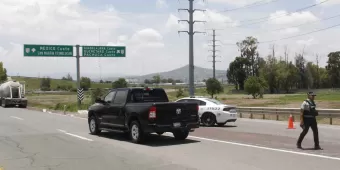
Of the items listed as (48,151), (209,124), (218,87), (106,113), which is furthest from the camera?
(218,87)

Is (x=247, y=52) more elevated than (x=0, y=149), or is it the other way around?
(x=247, y=52)

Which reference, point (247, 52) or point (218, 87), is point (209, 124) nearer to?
point (218, 87)

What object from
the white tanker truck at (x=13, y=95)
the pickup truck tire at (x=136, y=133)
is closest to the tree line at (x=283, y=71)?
the white tanker truck at (x=13, y=95)

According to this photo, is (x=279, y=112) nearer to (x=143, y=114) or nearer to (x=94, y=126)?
(x=94, y=126)

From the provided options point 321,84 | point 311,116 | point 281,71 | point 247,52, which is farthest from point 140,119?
point 321,84

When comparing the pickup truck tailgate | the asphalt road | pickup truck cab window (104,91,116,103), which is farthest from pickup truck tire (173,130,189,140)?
pickup truck cab window (104,91,116,103)

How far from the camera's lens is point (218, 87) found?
8362 cm

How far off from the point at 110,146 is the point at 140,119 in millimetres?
1271

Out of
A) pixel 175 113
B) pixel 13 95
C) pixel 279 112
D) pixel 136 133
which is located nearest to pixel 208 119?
pixel 175 113

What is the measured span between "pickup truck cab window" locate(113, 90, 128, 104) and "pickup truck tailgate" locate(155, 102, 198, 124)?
1885 millimetres

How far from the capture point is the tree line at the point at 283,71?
12164 centimetres

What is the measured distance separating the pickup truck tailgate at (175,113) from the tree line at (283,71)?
108756 mm

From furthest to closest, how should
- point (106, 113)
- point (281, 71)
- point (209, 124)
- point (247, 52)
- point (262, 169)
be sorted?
point (247, 52), point (281, 71), point (209, 124), point (106, 113), point (262, 169)

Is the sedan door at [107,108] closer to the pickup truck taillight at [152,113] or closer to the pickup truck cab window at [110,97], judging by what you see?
the pickup truck cab window at [110,97]
